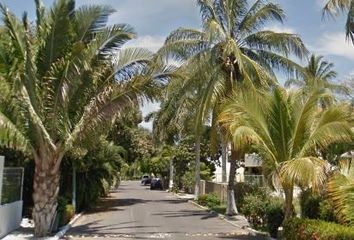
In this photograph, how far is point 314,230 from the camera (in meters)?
12.8

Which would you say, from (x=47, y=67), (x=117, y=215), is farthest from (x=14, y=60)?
(x=117, y=215)

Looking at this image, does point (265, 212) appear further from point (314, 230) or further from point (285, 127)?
point (314, 230)

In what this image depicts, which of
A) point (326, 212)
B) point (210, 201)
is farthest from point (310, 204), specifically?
point (210, 201)

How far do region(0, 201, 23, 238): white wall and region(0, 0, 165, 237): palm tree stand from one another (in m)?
0.90

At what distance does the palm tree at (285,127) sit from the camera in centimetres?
1497

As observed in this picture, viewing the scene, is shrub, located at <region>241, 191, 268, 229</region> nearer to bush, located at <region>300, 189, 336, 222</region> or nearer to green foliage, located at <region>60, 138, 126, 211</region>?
bush, located at <region>300, 189, 336, 222</region>

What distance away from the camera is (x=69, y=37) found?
17.5m

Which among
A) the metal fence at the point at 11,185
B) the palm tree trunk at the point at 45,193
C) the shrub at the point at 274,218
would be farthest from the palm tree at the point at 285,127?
the metal fence at the point at 11,185

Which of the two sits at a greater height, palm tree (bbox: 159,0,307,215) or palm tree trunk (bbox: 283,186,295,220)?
palm tree (bbox: 159,0,307,215)

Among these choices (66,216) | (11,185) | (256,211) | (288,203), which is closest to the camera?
(288,203)

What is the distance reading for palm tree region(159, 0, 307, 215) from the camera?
24844 millimetres

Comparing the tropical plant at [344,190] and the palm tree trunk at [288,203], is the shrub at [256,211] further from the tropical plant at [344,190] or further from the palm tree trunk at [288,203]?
the tropical plant at [344,190]

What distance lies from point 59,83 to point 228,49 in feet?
31.0

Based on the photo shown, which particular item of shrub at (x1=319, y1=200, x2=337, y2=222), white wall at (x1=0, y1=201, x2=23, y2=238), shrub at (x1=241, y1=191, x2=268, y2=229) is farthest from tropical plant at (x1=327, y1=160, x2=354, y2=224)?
white wall at (x1=0, y1=201, x2=23, y2=238)
